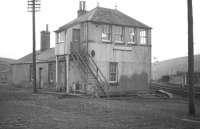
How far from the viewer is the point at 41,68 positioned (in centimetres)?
4138

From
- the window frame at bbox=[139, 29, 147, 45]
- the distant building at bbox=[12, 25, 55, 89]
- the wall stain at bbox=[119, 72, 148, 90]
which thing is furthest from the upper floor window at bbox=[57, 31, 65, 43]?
the window frame at bbox=[139, 29, 147, 45]

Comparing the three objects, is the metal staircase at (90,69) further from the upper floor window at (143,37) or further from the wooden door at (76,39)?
the upper floor window at (143,37)

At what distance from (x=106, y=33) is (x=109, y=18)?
1.73 m

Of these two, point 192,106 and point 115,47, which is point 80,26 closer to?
point 115,47

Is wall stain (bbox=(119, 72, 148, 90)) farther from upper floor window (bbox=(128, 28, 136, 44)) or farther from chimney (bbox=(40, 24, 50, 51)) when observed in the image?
chimney (bbox=(40, 24, 50, 51))

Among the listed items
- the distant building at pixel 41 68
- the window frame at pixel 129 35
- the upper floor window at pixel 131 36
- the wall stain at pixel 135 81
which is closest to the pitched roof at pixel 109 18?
the window frame at pixel 129 35

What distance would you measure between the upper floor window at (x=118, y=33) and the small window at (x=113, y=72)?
2380 millimetres

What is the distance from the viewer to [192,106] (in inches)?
649

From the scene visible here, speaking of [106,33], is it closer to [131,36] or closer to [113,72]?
[131,36]

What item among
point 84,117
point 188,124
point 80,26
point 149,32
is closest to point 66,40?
point 80,26

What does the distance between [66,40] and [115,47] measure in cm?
485

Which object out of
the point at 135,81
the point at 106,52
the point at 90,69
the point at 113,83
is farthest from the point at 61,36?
the point at 135,81

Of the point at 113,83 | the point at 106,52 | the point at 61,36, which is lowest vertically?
the point at 113,83

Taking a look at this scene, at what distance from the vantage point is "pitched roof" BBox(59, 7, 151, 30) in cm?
2923
